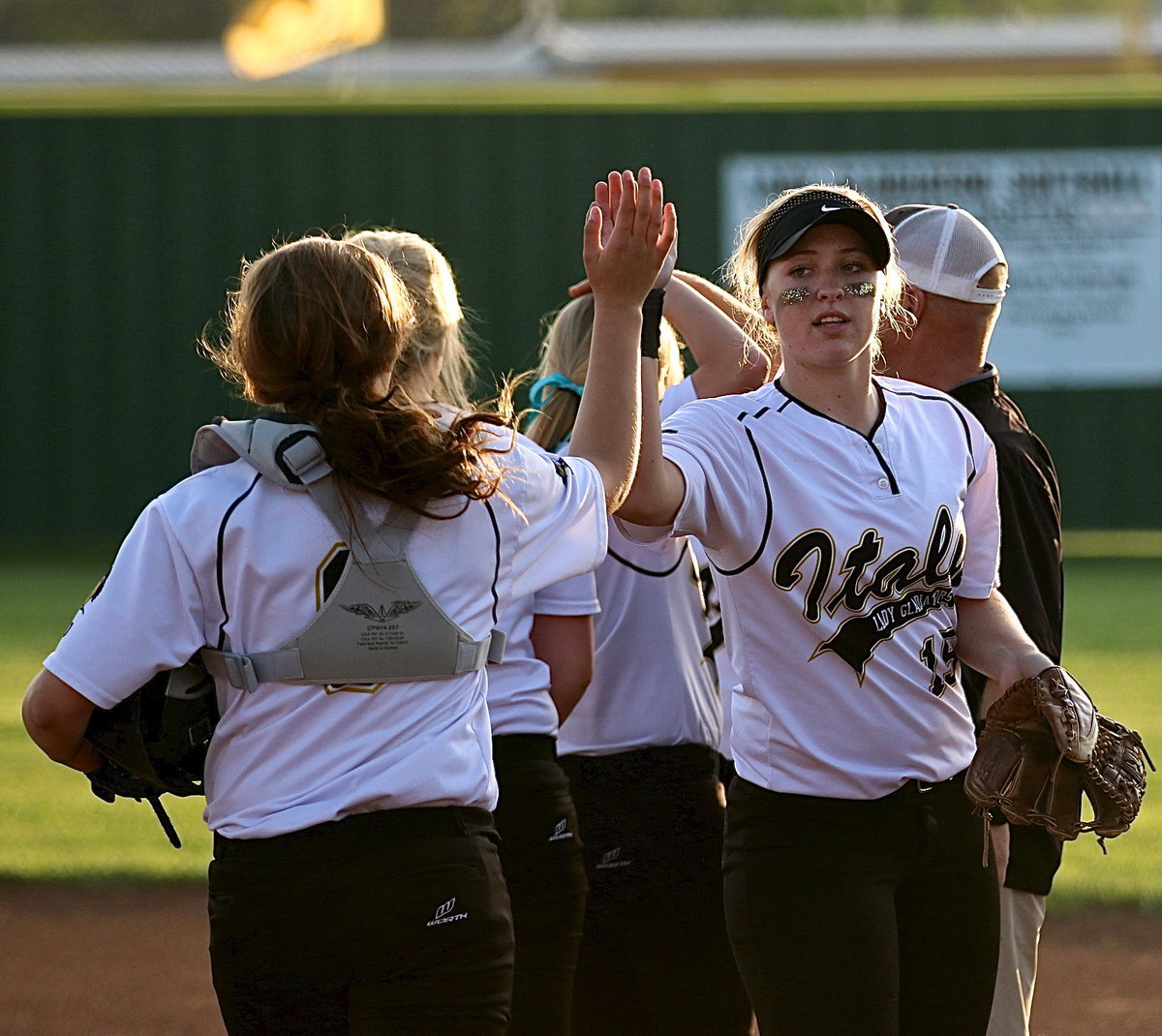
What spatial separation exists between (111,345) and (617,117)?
5.35 m

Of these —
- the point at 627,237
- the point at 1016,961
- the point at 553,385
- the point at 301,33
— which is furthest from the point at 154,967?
the point at 301,33

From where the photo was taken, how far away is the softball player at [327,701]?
7.30 ft

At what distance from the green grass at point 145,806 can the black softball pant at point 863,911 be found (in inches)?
126

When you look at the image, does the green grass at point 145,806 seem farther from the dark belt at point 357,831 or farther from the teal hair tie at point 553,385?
the dark belt at point 357,831

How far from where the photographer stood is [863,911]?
104 inches

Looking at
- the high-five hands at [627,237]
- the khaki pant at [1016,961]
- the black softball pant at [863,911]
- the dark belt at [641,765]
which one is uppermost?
the high-five hands at [627,237]

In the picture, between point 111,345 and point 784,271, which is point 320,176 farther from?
point 784,271

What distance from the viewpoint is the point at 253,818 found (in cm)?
228

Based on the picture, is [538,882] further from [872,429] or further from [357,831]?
[872,429]

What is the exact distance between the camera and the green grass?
6090 millimetres

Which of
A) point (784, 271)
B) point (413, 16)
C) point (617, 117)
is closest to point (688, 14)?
point (413, 16)

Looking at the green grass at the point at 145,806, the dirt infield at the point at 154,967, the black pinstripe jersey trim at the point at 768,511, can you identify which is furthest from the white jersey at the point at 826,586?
the green grass at the point at 145,806

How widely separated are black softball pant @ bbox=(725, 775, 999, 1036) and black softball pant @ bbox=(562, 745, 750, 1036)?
59 centimetres

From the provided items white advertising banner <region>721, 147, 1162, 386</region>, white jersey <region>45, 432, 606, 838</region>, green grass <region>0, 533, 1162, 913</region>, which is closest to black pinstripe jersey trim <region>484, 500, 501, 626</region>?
white jersey <region>45, 432, 606, 838</region>
